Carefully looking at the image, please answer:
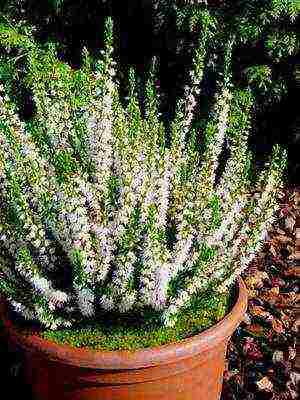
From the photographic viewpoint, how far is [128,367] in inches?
91.2

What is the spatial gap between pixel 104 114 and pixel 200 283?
651 mm

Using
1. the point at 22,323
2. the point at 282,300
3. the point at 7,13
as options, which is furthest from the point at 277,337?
the point at 7,13

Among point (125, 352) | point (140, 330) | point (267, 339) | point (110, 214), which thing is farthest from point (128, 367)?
point (267, 339)

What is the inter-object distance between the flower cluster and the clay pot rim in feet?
0.29

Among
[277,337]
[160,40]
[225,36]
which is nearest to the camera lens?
[277,337]

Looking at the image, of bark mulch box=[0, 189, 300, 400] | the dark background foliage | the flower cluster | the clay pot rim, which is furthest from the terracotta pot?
the dark background foliage

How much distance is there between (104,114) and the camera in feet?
7.92

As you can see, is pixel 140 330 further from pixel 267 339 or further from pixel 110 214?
pixel 267 339

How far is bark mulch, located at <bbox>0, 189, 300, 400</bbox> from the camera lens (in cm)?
322

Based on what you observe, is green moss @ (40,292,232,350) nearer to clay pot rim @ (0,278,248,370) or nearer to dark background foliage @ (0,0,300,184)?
clay pot rim @ (0,278,248,370)

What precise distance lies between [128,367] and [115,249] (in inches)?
15.3

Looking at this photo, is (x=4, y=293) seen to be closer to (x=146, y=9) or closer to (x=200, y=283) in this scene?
(x=200, y=283)

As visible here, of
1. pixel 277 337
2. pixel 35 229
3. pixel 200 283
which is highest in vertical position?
pixel 35 229

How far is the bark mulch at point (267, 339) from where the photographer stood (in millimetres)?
3223
